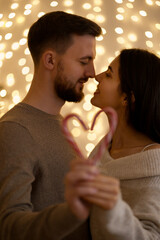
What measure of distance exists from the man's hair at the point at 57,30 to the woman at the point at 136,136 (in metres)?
0.19

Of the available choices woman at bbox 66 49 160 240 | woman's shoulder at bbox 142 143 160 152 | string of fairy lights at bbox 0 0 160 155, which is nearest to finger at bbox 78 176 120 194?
woman at bbox 66 49 160 240

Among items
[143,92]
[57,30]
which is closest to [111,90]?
[143,92]

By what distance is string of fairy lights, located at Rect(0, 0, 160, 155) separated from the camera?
1.44 m

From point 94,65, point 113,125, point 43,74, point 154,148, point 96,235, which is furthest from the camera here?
point 94,65

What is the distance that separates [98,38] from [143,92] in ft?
1.44

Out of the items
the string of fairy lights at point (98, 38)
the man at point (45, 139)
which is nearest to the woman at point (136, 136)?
the man at point (45, 139)

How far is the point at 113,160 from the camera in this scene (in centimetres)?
111

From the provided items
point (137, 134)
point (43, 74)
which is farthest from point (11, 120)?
point (137, 134)

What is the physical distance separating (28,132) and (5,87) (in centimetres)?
43

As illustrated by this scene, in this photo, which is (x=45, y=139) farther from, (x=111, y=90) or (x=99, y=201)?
(x=99, y=201)

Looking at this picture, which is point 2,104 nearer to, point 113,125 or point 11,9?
point 11,9

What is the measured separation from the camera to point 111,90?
116 centimetres

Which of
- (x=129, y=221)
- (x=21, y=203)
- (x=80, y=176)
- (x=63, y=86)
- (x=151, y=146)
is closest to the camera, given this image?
(x=80, y=176)

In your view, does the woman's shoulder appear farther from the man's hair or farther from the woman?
the man's hair
